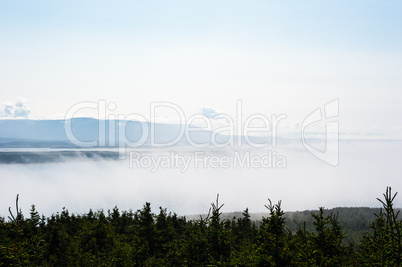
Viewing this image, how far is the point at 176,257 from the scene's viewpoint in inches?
810

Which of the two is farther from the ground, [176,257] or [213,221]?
[213,221]

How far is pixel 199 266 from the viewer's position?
17141 millimetres

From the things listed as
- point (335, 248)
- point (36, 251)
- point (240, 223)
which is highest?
point (36, 251)

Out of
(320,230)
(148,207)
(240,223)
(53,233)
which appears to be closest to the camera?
(320,230)

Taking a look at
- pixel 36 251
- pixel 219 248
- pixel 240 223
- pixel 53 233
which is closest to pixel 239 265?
pixel 219 248

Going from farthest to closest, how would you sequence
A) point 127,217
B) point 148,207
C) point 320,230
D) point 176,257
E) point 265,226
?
point 127,217 → point 148,207 → point 176,257 → point 320,230 → point 265,226

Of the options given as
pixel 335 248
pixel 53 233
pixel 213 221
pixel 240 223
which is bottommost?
pixel 240 223

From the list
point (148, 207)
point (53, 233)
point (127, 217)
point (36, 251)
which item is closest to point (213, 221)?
point (36, 251)

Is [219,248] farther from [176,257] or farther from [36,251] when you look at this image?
[36,251]

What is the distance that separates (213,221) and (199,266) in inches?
105

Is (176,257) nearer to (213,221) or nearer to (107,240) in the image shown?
(213,221)

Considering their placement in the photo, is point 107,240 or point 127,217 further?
point 127,217

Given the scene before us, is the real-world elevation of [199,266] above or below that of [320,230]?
below

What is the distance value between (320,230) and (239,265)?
5.88 meters
